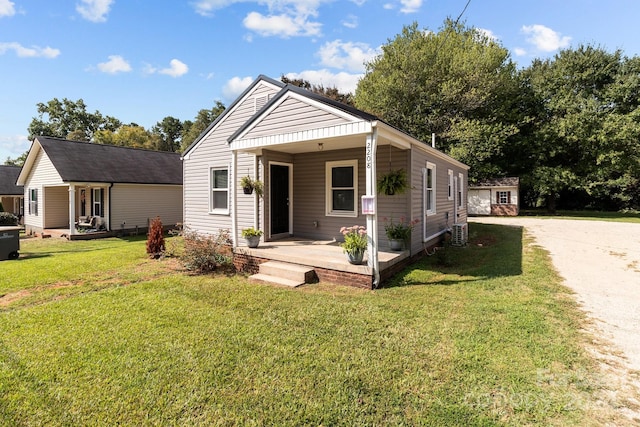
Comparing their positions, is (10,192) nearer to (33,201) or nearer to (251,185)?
(33,201)

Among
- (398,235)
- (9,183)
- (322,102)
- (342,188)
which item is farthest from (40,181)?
(398,235)

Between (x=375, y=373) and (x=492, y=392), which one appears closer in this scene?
(x=492, y=392)

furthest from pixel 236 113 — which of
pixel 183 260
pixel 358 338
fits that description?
pixel 358 338

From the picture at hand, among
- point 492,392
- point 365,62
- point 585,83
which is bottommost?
point 492,392

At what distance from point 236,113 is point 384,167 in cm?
518

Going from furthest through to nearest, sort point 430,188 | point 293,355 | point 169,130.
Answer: point 169,130
point 430,188
point 293,355

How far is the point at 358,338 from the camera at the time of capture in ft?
12.4

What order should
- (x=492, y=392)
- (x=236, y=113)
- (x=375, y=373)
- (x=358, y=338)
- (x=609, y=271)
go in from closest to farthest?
(x=492, y=392) < (x=375, y=373) < (x=358, y=338) < (x=609, y=271) < (x=236, y=113)

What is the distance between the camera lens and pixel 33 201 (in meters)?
16.5

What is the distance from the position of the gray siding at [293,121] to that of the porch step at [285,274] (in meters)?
2.87

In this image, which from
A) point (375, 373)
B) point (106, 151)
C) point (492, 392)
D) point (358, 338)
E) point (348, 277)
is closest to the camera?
point (492, 392)

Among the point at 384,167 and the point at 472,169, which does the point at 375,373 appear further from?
the point at 472,169

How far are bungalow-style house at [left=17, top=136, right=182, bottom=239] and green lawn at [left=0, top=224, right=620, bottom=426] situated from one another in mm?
9440

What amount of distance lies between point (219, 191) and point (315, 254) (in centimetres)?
487
